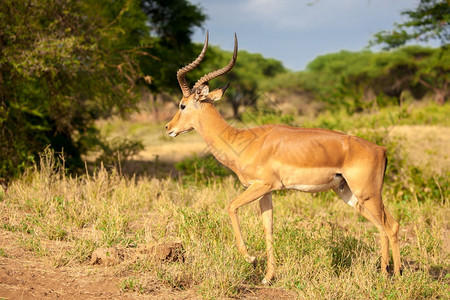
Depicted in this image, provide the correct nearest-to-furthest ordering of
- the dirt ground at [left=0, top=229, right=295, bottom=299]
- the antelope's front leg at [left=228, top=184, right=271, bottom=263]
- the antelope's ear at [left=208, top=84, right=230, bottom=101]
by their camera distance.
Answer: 1. the dirt ground at [left=0, top=229, right=295, bottom=299]
2. the antelope's front leg at [left=228, top=184, right=271, bottom=263]
3. the antelope's ear at [left=208, top=84, right=230, bottom=101]

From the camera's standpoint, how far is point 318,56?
4644 centimetres

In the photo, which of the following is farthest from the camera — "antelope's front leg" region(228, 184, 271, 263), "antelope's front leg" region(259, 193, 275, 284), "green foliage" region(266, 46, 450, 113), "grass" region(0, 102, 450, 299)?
"green foliage" region(266, 46, 450, 113)

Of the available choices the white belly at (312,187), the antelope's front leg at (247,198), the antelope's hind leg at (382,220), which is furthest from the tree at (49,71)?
the antelope's hind leg at (382,220)

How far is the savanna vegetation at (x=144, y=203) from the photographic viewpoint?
4.84 m

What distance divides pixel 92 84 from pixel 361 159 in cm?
670

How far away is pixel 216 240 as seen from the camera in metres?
5.86

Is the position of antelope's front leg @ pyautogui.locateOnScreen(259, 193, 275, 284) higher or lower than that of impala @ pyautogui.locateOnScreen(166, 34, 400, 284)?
lower

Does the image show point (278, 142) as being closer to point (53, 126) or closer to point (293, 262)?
point (293, 262)

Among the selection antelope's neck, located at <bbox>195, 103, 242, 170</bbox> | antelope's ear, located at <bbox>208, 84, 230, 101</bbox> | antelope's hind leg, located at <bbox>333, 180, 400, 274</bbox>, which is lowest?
antelope's hind leg, located at <bbox>333, 180, 400, 274</bbox>

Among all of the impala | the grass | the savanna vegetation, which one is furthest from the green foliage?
the impala

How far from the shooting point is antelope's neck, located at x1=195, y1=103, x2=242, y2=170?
5293 mm

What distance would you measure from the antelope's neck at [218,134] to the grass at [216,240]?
3.25ft

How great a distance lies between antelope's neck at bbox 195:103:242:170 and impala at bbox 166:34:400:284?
0.01 m

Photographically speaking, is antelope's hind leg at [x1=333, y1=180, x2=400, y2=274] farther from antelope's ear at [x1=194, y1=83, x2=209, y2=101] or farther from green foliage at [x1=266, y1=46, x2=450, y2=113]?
green foliage at [x1=266, y1=46, x2=450, y2=113]
